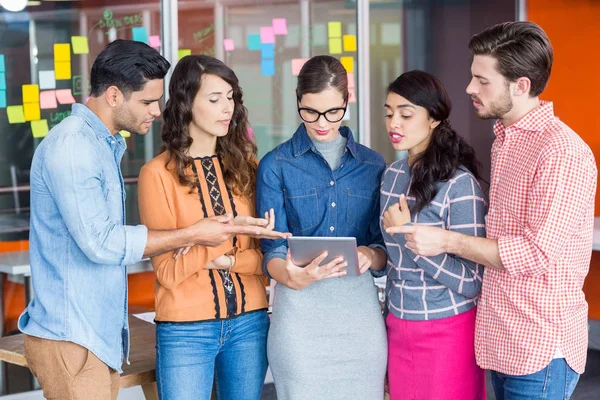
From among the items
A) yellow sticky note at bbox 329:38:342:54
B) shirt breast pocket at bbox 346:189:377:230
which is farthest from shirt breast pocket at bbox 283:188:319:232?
yellow sticky note at bbox 329:38:342:54

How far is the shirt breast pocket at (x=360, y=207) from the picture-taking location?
2.57 metres

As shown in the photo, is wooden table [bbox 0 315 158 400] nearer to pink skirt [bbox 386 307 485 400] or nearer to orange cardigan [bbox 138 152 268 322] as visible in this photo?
orange cardigan [bbox 138 152 268 322]

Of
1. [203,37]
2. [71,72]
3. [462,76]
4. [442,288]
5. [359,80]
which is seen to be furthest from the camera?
[462,76]

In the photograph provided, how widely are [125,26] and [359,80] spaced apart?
1635 mm

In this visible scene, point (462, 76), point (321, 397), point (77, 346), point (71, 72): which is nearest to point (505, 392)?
point (321, 397)

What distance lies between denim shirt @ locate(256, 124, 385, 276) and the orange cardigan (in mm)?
109

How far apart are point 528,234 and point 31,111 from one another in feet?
9.22

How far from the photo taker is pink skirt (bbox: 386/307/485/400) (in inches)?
93.7

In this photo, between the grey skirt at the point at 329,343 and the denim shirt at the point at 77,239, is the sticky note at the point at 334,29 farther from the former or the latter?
the denim shirt at the point at 77,239

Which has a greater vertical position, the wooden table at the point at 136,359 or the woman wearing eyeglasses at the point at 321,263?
the woman wearing eyeglasses at the point at 321,263

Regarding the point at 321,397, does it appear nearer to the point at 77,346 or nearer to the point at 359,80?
the point at 77,346

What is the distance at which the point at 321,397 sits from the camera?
8.13ft

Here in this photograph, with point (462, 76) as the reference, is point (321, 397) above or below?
below

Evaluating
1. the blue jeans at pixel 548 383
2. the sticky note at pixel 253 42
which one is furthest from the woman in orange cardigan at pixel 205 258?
the sticky note at pixel 253 42
